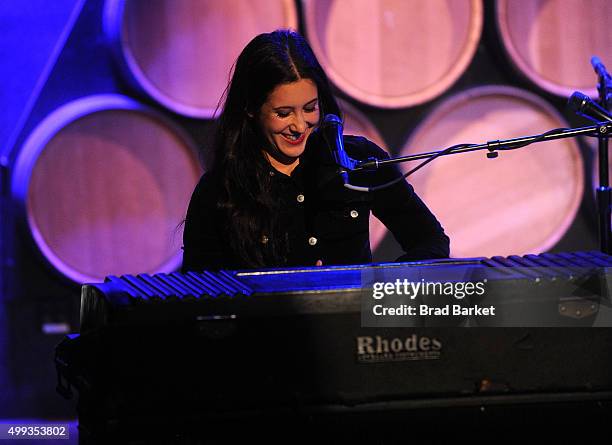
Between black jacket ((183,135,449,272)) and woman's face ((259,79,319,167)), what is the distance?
0.21 feet

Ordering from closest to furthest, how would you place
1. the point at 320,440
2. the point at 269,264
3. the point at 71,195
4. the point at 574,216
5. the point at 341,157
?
the point at 320,440 → the point at 341,157 → the point at 269,264 → the point at 71,195 → the point at 574,216

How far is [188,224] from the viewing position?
7.59ft

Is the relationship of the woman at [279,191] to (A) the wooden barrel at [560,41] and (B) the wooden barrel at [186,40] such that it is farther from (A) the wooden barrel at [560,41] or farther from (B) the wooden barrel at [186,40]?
(A) the wooden barrel at [560,41]

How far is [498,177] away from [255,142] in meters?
1.36

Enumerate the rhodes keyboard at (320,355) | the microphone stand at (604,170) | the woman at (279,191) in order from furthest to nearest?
the woman at (279,191) → the microphone stand at (604,170) → the rhodes keyboard at (320,355)

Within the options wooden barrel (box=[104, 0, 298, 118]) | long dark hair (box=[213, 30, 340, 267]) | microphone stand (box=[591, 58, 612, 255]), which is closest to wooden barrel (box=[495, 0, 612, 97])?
wooden barrel (box=[104, 0, 298, 118])

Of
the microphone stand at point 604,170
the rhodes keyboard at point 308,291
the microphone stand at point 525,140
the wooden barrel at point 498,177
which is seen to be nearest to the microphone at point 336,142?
the microphone stand at point 525,140

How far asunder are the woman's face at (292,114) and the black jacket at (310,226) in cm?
6

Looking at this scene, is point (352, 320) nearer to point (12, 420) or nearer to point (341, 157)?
point (341, 157)

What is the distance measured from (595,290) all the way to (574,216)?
2040 millimetres

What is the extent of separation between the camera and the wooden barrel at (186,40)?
3.08 metres

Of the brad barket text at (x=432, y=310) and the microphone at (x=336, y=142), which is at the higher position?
the microphone at (x=336, y=142)

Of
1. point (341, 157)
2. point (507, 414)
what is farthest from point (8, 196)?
point (507, 414)

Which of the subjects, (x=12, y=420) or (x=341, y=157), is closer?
(x=341, y=157)
